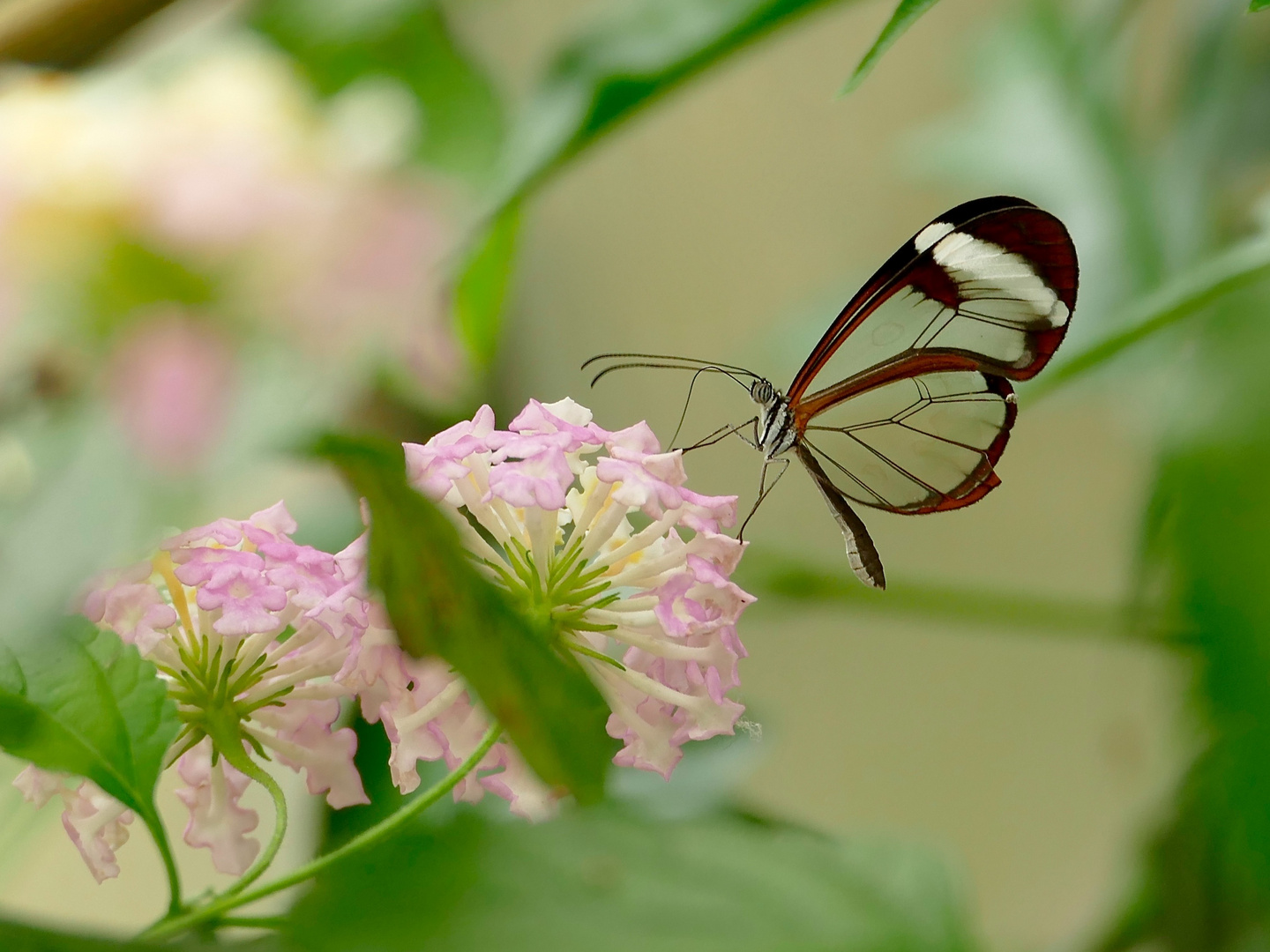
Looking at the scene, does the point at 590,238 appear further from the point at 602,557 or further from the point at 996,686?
the point at 602,557

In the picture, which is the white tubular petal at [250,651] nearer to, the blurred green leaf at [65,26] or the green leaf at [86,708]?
the green leaf at [86,708]

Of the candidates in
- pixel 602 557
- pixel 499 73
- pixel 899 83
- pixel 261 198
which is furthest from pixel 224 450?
→ pixel 899 83

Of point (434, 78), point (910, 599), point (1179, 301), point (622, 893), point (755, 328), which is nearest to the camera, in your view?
point (622, 893)

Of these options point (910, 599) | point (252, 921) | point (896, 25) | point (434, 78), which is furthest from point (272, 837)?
point (434, 78)

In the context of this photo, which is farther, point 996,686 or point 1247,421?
point 996,686

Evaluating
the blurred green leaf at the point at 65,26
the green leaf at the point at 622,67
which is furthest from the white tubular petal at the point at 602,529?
the blurred green leaf at the point at 65,26

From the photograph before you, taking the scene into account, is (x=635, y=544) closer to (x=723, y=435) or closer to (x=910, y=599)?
(x=723, y=435)

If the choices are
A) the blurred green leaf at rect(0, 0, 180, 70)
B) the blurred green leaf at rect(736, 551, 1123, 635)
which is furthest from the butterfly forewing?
the blurred green leaf at rect(0, 0, 180, 70)

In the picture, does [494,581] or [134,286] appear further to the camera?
[134,286]
